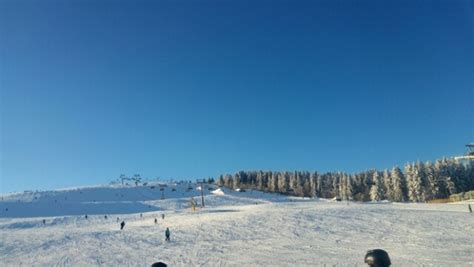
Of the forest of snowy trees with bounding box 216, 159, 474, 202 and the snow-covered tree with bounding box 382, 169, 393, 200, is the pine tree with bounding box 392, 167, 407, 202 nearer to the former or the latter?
the forest of snowy trees with bounding box 216, 159, 474, 202

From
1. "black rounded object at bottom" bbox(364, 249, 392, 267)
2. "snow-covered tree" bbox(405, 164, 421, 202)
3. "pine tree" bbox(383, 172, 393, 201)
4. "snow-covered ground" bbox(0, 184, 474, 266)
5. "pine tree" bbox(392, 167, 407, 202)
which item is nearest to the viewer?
"black rounded object at bottom" bbox(364, 249, 392, 267)

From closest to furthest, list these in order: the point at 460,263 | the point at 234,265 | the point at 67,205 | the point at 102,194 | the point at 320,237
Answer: the point at 460,263, the point at 234,265, the point at 320,237, the point at 67,205, the point at 102,194

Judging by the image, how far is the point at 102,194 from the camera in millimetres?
151500

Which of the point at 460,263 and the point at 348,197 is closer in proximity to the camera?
the point at 460,263

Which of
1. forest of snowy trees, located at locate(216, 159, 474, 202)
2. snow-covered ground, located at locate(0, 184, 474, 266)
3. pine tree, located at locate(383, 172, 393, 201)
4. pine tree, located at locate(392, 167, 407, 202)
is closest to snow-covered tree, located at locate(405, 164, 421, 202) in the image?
forest of snowy trees, located at locate(216, 159, 474, 202)

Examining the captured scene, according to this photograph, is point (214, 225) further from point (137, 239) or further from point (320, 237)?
point (320, 237)

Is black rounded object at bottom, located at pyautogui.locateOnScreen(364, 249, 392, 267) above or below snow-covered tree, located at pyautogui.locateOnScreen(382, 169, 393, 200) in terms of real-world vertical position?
above

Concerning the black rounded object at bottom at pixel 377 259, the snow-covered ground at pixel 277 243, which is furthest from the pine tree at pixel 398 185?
the black rounded object at bottom at pixel 377 259

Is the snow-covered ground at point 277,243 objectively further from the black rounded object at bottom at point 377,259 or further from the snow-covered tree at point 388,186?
the snow-covered tree at point 388,186

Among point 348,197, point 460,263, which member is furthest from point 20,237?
point 348,197

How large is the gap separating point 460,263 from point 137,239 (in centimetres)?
2614

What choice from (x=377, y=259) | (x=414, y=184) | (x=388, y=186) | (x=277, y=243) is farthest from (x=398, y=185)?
(x=377, y=259)

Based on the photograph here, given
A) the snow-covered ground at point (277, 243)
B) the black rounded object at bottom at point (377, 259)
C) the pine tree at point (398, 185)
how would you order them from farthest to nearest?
→ the pine tree at point (398, 185), the snow-covered ground at point (277, 243), the black rounded object at bottom at point (377, 259)

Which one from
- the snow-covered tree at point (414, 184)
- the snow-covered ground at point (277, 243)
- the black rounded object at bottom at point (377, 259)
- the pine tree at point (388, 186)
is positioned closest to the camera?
the black rounded object at bottom at point (377, 259)
